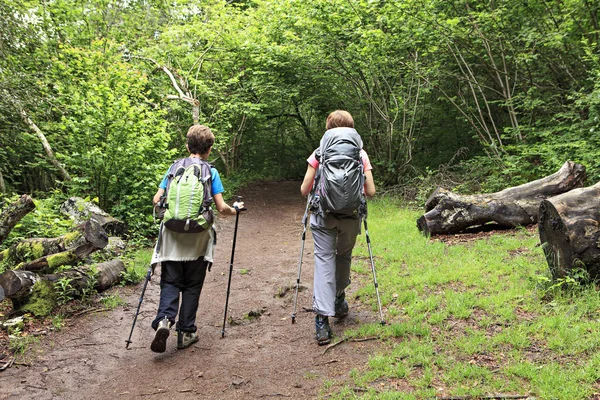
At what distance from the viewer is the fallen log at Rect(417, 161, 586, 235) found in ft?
24.6

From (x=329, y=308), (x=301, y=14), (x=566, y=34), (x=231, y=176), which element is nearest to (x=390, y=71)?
(x=301, y=14)

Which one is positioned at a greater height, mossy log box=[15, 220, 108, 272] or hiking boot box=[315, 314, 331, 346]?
mossy log box=[15, 220, 108, 272]

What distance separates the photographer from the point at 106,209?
9.61 m

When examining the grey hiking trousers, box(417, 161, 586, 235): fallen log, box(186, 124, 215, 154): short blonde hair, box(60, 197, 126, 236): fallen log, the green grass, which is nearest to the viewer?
the green grass

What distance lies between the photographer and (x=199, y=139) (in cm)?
446

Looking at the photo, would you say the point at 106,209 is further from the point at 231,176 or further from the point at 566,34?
the point at 566,34

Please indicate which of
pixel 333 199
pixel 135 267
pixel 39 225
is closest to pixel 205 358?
pixel 333 199

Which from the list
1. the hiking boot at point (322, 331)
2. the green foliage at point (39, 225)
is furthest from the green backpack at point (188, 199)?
the green foliage at point (39, 225)

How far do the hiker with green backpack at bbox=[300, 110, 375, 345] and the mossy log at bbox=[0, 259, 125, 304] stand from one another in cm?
325

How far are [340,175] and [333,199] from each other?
0.24 meters

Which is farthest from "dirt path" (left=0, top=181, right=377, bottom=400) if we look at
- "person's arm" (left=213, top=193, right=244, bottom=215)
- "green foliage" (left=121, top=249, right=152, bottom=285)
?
"person's arm" (left=213, top=193, right=244, bottom=215)

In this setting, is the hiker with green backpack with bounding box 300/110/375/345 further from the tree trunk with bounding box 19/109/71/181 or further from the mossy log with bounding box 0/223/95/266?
the tree trunk with bounding box 19/109/71/181

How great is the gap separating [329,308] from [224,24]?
11.8 m

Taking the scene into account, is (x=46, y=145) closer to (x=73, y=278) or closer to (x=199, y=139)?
(x=73, y=278)
